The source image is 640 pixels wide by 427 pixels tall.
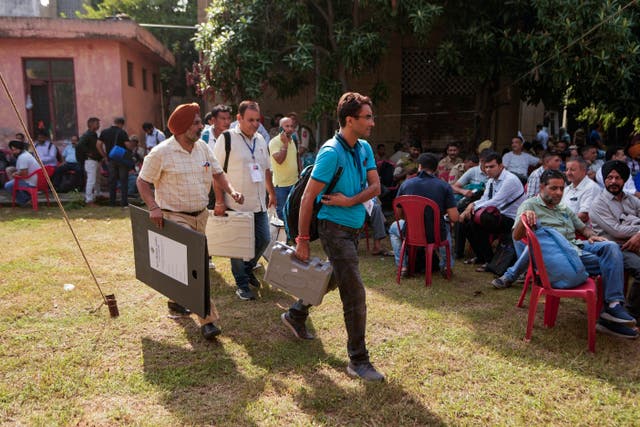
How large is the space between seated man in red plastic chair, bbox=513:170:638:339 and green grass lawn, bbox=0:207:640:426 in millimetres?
211

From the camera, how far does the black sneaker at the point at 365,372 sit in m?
3.34

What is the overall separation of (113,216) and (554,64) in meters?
7.83

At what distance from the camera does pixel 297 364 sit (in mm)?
3613

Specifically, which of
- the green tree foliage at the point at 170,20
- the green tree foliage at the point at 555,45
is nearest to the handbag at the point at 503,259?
the green tree foliage at the point at 555,45

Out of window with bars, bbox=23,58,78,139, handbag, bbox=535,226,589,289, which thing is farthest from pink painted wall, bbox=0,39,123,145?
handbag, bbox=535,226,589,289

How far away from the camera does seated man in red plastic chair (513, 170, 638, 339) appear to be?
388 cm

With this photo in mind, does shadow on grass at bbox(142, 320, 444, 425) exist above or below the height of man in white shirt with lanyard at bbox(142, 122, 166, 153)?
below

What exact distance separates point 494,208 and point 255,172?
2.87m

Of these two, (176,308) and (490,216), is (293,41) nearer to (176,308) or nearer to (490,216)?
(490,216)

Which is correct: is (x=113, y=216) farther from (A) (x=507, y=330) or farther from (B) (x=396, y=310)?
(A) (x=507, y=330)

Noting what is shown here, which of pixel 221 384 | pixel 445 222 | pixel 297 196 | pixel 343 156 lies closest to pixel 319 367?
pixel 221 384

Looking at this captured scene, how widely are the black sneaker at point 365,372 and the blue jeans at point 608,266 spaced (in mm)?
Answer: 1915

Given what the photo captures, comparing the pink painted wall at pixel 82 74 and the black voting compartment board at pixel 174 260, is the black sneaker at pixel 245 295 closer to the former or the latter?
the black voting compartment board at pixel 174 260

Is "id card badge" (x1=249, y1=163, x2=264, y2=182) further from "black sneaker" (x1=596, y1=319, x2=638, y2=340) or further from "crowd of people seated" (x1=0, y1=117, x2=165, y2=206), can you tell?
"crowd of people seated" (x1=0, y1=117, x2=165, y2=206)
